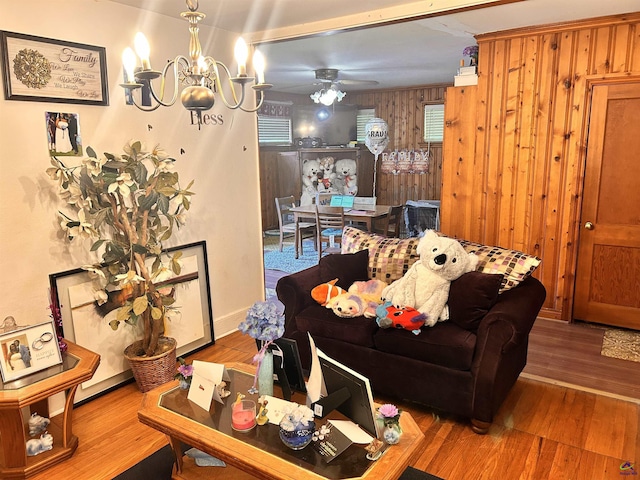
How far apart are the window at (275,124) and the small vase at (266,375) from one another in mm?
6244

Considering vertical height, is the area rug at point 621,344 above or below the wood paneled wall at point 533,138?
below

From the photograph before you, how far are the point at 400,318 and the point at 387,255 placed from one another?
0.65 metres

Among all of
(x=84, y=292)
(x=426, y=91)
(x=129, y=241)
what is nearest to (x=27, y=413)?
(x=84, y=292)

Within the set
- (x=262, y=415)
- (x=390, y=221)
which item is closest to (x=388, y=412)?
(x=262, y=415)

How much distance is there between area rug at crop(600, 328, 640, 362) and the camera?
11.1ft

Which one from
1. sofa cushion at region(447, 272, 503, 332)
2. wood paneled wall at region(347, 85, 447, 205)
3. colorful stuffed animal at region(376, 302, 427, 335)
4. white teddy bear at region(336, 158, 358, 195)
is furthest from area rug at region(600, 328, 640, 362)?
white teddy bear at region(336, 158, 358, 195)

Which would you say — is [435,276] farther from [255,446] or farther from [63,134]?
[63,134]

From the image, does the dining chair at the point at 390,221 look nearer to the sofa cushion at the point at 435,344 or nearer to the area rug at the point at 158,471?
the sofa cushion at the point at 435,344

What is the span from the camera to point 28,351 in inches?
90.1

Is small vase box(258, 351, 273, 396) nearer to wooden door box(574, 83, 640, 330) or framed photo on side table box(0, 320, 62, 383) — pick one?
framed photo on side table box(0, 320, 62, 383)

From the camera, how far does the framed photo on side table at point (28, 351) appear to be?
2.23m

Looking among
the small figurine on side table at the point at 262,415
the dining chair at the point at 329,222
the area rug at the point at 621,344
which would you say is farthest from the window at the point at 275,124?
the small figurine on side table at the point at 262,415

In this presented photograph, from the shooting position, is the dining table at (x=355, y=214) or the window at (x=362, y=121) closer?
the dining table at (x=355, y=214)

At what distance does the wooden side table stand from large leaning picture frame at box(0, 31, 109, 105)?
137 centimetres
